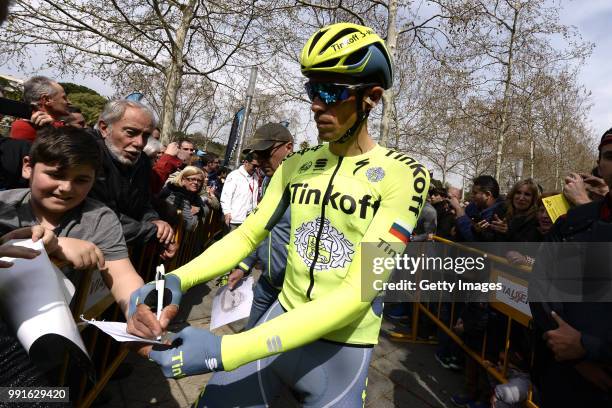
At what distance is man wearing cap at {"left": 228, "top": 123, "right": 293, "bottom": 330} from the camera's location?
9.63 ft

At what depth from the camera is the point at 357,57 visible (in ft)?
5.38

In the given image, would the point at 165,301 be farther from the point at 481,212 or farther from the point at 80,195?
the point at 481,212

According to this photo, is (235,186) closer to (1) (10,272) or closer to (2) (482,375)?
(2) (482,375)

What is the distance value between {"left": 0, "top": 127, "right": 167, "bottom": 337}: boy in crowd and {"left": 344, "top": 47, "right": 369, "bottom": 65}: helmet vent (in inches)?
57.9

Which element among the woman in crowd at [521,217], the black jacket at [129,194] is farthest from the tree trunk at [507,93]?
the black jacket at [129,194]

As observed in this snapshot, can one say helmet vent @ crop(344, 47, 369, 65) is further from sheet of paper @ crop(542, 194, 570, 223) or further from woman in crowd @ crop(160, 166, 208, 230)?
woman in crowd @ crop(160, 166, 208, 230)

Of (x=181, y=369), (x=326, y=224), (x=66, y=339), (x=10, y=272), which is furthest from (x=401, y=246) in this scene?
(x=10, y=272)

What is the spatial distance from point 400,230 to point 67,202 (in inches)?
67.7

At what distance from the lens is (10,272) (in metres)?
1.18

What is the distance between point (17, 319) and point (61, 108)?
146 inches

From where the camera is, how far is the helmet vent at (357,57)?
5.34ft

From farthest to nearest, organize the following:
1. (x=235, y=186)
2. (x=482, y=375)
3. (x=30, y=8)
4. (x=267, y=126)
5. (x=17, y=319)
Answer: (x=30, y=8)
(x=235, y=186)
(x=267, y=126)
(x=482, y=375)
(x=17, y=319)

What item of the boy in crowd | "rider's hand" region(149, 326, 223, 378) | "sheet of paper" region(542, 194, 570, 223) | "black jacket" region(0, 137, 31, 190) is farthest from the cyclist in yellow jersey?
"sheet of paper" region(542, 194, 570, 223)

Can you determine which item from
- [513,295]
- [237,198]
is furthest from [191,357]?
[237,198]
